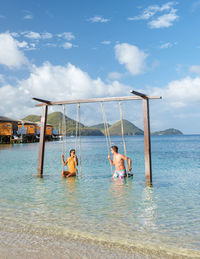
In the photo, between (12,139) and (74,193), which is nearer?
(74,193)

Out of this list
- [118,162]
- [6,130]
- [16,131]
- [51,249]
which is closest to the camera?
[51,249]

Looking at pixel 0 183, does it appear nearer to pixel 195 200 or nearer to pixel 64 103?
pixel 64 103

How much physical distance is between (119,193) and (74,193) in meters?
1.49

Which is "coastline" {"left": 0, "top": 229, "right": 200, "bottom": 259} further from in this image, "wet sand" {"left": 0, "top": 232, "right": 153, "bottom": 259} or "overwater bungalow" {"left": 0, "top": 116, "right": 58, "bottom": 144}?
"overwater bungalow" {"left": 0, "top": 116, "right": 58, "bottom": 144}

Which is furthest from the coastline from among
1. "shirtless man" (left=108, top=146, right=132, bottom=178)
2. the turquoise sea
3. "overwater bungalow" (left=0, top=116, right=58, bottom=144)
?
"overwater bungalow" (left=0, top=116, right=58, bottom=144)

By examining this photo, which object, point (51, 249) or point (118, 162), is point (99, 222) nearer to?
point (51, 249)

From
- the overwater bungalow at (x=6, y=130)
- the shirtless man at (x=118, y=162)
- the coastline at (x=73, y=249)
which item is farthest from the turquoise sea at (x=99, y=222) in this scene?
the overwater bungalow at (x=6, y=130)

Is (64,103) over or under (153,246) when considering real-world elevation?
over

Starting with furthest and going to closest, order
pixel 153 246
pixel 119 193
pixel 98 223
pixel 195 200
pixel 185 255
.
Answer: pixel 119 193
pixel 195 200
pixel 98 223
pixel 153 246
pixel 185 255

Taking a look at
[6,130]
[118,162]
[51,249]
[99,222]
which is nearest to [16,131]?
[6,130]

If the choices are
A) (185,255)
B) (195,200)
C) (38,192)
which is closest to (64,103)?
(38,192)

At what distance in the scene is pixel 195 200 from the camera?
7.66 metres

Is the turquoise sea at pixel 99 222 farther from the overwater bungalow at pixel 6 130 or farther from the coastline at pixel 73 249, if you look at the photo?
the overwater bungalow at pixel 6 130

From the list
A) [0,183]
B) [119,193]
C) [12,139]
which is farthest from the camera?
[12,139]
